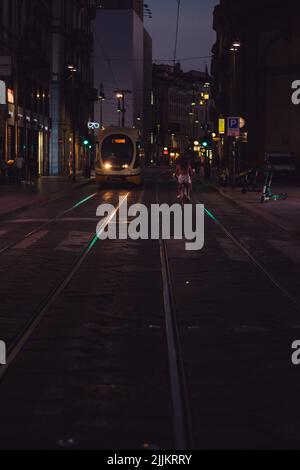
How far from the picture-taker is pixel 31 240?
19.1 meters

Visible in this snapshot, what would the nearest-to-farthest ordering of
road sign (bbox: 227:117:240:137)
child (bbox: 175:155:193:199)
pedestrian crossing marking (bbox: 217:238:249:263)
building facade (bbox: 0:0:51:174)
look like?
1. pedestrian crossing marking (bbox: 217:238:249:263)
2. child (bbox: 175:155:193:199)
3. road sign (bbox: 227:117:240:137)
4. building facade (bbox: 0:0:51:174)

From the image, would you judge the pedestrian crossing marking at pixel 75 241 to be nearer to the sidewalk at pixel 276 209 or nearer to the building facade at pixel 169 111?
the sidewalk at pixel 276 209

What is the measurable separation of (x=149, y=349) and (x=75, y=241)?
11.0 m

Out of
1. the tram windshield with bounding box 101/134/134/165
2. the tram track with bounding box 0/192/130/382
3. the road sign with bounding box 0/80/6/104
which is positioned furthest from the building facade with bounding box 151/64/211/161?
the tram track with bounding box 0/192/130/382

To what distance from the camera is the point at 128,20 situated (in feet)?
437

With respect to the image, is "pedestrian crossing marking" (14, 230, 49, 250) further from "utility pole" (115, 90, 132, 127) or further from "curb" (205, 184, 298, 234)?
"utility pole" (115, 90, 132, 127)

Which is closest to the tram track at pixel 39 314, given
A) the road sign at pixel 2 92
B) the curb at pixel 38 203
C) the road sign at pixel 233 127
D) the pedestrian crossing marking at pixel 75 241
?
the pedestrian crossing marking at pixel 75 241

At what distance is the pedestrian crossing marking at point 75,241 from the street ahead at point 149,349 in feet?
2.62

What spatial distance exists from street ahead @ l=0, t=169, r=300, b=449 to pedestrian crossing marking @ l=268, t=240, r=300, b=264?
0.17 m

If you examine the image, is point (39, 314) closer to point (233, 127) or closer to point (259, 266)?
point (259, 266)

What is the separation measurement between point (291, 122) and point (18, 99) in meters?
16.9

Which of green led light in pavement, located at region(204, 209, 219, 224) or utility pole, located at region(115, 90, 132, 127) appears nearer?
green led light in pavement, located at region(204, 209, 219, 224)

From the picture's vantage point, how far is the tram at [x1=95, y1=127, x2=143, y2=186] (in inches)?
1982

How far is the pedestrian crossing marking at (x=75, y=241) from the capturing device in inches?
691
